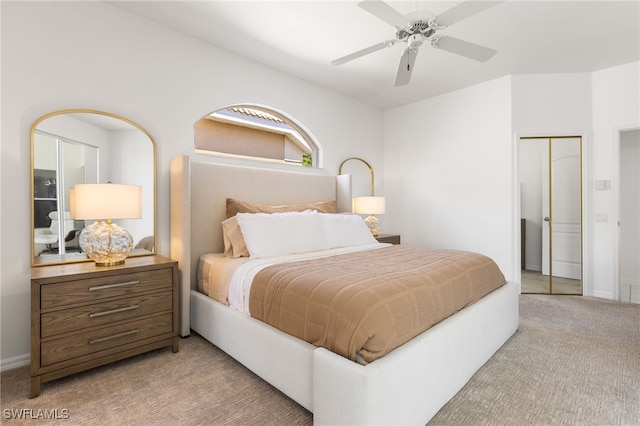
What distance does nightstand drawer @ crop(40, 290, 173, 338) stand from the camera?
1.80 m

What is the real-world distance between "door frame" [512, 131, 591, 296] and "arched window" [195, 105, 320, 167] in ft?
8.14

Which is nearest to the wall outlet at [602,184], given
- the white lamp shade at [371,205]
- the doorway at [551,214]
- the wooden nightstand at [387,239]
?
the doorway at [551,214]

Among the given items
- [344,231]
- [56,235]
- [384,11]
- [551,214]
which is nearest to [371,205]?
[344,231]

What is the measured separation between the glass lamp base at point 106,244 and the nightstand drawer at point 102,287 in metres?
0.22

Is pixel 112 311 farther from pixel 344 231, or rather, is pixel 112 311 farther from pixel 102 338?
pixel 344 231

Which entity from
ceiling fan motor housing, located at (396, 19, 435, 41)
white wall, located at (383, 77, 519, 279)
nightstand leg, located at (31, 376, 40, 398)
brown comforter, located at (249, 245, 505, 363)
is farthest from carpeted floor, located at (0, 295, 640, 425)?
ceiling fan motor housing, located at (396, 19, 435, 41)

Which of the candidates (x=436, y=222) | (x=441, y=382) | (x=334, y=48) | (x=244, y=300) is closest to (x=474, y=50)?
(x=334, y=48)

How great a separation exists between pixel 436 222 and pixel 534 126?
1.69 m

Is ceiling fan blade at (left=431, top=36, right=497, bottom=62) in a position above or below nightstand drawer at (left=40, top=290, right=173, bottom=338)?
above

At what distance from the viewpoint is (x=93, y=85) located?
242 cm

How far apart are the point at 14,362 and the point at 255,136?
9.01 ft

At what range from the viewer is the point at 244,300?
2.07m

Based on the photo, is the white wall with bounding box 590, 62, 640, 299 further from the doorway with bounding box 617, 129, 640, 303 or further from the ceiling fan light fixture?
the ceiling fan light fixture

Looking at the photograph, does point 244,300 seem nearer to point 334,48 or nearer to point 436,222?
point 334,48
